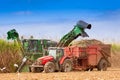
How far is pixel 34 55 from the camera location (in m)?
36.4

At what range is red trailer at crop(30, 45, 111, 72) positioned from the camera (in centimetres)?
3353

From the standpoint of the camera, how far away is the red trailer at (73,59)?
3353cm

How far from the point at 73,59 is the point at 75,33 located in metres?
3.43

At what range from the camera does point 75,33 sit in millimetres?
37188

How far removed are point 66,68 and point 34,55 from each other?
150 inches

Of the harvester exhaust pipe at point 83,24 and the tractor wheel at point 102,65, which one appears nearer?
the tractor wheel at point 102,65

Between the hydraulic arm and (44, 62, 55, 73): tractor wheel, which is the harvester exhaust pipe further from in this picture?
(44, 62, 55, 73): tractor wheel

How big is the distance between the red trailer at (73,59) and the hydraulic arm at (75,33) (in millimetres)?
1793

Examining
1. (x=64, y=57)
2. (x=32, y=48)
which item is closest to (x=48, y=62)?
(x=64, y=57)

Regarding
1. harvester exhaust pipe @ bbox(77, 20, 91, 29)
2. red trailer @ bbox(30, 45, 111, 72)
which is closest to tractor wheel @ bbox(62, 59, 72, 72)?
red trailer @ bbox(30, 45, 111, 72)

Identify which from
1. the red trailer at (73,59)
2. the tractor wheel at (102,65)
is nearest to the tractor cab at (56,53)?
the red trailer at (73,59)

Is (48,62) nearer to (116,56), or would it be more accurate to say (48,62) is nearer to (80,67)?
(80,67)

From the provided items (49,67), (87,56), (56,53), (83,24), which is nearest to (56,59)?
(56,53)

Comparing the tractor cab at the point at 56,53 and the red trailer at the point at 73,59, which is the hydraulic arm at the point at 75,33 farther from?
the tractor cab at the point at 56,53
